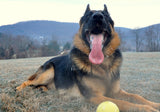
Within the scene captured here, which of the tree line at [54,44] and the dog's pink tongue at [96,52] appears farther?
the tree line at [54,44]

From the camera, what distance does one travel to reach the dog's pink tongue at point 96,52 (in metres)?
→ 3.75

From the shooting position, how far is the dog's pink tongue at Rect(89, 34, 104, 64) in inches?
148

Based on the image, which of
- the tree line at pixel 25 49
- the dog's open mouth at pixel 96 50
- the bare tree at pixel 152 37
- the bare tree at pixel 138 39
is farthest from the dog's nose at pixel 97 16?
the bare tree at pixel 138 39

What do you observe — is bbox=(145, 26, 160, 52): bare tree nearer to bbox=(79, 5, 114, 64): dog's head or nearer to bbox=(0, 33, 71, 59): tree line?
bbox=(0, 33, 71, 59): tree line

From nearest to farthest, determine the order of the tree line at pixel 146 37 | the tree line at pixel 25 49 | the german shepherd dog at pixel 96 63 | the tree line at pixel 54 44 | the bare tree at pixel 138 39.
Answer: the german shepherd dog at pixel 96 63
the tree line at pixel 25 49
the tree line at pixel 54 44
the tree line at pixel 146 37
the bare tree at pixel 138 39

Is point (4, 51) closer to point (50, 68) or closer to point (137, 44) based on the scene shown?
point (50, 68)

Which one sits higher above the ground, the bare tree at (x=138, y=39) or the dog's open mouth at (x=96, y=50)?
the dog's open mouth at (x=96, y=50)

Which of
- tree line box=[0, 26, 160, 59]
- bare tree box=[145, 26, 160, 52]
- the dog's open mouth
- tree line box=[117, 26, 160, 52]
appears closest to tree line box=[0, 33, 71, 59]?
tree line box=[0, 26, 160, 59]

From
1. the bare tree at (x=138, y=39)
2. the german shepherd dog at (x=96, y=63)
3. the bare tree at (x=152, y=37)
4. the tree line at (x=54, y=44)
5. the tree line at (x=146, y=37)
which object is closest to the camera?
the german shepherd dog at (x=96, y=63)

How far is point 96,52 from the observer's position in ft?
12.4

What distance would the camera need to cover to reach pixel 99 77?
147 inches

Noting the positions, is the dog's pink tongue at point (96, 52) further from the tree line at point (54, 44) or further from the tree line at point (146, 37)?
the tree line at point (146, 37)

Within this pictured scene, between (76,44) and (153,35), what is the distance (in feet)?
194

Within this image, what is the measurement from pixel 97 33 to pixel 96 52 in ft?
1.41
